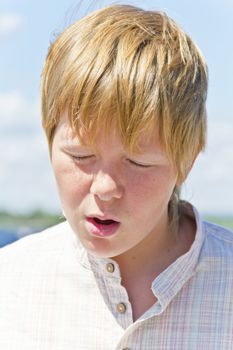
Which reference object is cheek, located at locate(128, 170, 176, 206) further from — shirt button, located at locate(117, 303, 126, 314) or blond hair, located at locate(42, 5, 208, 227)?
shirt button, located at locate(117, 303, 126, 314)

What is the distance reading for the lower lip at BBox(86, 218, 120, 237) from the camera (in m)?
1.35

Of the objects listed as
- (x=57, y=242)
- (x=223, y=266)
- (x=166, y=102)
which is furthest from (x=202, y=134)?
(x=57, y=242)

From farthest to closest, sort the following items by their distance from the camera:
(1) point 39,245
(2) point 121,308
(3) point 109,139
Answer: (1) point 39,245
(2) point 121,308
(3) point 109,139

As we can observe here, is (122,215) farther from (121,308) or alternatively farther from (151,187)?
(121,308)

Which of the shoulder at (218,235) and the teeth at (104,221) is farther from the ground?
the teeth at (104,221)

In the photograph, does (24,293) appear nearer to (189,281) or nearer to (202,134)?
(189,281)

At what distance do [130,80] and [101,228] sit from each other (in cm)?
22

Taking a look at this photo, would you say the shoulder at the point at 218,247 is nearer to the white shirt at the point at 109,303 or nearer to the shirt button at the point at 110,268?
the white shirt at the point at 109,303

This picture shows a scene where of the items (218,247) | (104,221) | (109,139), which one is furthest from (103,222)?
(218,247)

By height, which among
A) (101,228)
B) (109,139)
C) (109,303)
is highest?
(109,139)

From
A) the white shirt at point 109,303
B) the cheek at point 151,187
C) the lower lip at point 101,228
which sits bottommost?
the white shirt at point 109,303

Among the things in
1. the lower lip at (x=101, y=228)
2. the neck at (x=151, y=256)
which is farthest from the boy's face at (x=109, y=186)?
the neck at (x=151, y=256)

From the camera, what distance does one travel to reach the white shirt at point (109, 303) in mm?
1457

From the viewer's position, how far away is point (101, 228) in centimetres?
135
